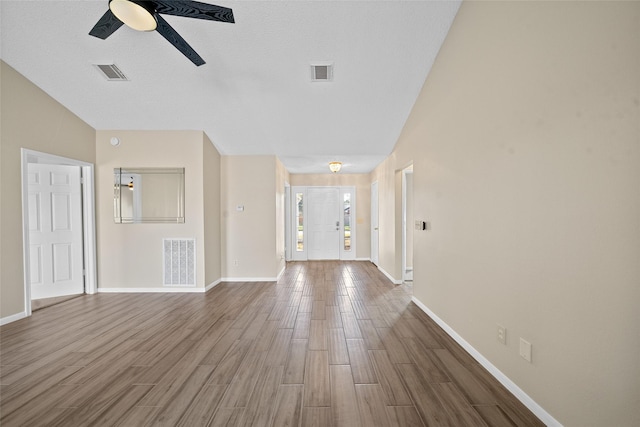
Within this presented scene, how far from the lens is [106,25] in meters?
2.09

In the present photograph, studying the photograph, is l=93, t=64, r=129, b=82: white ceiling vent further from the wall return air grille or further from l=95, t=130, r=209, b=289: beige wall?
the wall return air grille

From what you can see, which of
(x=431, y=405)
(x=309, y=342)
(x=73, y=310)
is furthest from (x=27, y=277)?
(x=431, y=405)

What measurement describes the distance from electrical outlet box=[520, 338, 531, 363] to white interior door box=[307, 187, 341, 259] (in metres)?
5.86

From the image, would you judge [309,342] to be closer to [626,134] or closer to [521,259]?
[521,259]

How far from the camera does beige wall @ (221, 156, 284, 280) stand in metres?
5.29

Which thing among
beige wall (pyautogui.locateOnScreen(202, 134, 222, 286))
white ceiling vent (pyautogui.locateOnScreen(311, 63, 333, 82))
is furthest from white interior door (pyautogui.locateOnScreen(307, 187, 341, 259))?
white ceiling vent (pyautogui.locateOnScreen(311, 63, 333, 82))

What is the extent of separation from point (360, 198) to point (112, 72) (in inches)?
228

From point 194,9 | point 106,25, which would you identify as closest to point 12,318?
point 106,25

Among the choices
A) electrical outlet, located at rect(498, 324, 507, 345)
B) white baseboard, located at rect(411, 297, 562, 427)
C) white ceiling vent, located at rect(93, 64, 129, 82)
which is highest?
white ceiling vent, located at rect(93, 64, 129, 82)

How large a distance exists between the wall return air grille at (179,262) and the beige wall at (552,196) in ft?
13.0

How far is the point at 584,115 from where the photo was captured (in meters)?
1.45

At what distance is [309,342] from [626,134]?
8.84ft

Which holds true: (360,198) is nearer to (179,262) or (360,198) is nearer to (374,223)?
(374,223)

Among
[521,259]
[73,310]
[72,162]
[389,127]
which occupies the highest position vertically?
[389,127]
